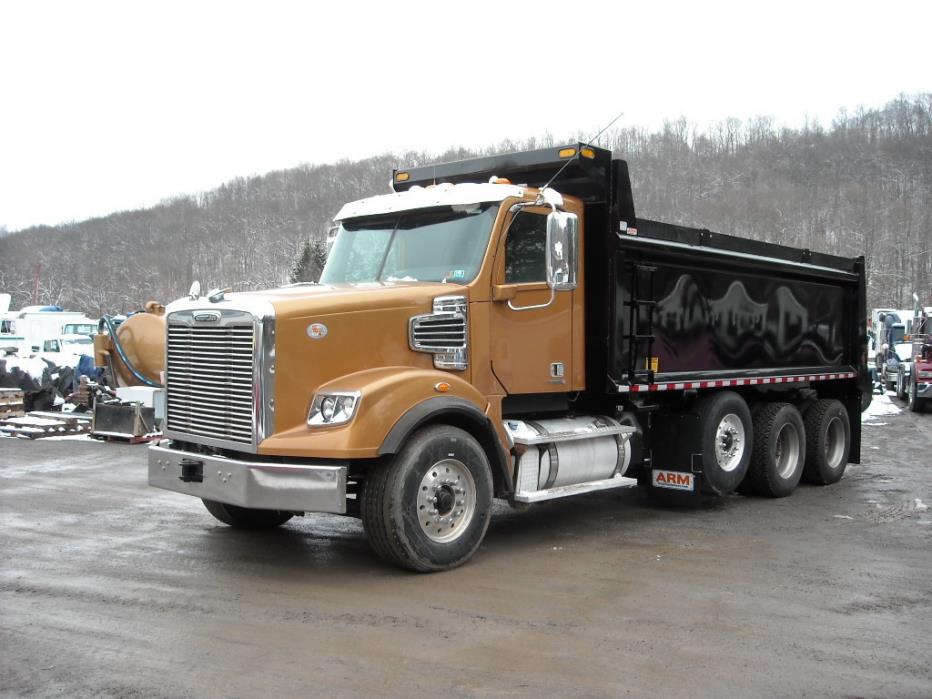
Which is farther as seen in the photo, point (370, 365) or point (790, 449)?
point (790, 449)

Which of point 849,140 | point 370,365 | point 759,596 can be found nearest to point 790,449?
point 759,596

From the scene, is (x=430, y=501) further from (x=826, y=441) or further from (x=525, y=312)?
(x=826, y=441)

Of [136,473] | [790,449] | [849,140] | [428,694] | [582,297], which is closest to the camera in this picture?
[428,694]

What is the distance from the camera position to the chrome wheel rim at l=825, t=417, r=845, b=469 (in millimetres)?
11602

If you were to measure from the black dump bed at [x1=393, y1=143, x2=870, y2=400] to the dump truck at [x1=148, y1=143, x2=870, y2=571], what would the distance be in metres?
0.02

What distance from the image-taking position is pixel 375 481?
6.52 metres

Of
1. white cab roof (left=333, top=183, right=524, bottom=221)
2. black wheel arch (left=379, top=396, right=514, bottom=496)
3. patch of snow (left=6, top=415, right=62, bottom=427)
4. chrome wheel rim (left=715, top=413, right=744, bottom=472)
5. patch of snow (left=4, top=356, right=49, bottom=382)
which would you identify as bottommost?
patch of snow (left=6, top=415, right=62, bottom=427)

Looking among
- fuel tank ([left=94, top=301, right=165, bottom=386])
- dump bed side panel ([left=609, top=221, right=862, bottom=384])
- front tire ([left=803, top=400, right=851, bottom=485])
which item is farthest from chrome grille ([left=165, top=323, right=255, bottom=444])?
fuel tank ([left=94, top=301, right=165, bottom=386])

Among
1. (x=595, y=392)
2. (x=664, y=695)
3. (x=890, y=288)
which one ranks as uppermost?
(x=890, y=288)

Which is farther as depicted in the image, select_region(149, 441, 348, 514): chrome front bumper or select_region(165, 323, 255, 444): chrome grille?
select_region(165, 323, 255, 444): chrome grille

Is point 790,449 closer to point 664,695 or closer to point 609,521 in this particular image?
point 609,521

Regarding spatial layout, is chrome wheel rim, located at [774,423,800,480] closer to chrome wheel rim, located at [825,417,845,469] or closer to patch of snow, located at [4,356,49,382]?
chrome wheel rim, located at [825,417,845,469]

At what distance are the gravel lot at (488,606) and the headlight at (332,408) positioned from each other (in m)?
1.14

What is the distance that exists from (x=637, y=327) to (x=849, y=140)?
12221cm
